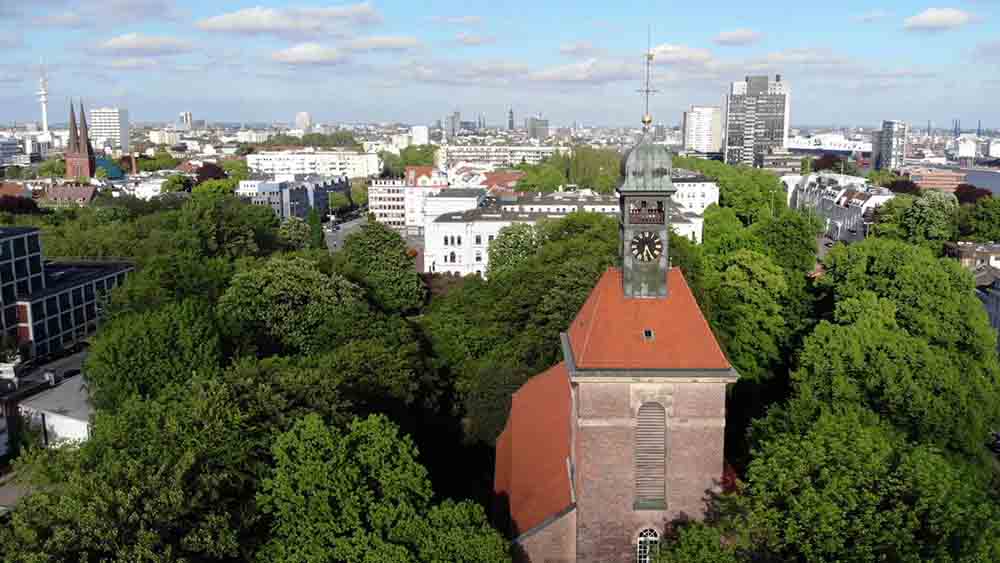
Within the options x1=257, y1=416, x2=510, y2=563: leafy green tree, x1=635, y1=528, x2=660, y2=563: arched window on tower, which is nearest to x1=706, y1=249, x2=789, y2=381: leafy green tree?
x1=635, y1=528, x2=660, y2=563: arched window on tower

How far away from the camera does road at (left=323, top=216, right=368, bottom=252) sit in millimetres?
115812

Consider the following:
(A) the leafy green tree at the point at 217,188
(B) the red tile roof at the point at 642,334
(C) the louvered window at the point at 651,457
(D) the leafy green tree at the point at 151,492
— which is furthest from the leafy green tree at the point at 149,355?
(A) the leafy green tree at the point at 217,188

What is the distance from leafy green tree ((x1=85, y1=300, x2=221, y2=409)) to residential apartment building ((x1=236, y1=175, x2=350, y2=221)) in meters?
84.5

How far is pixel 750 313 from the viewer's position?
4872cm

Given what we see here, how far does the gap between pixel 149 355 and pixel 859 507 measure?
32.1 metres

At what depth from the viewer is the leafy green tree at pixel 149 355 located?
39.8m

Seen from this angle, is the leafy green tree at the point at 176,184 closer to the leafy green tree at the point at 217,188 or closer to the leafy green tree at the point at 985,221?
the leafy green tree at the point at 217,188

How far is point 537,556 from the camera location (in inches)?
936

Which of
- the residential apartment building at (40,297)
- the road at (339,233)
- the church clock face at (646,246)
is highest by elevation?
the church clock face at (646,246)

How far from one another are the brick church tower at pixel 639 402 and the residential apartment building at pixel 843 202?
9190 centimetres

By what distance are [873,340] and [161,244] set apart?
58763 mm

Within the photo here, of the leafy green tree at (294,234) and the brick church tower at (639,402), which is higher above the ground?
the brick church tower at (639,402)

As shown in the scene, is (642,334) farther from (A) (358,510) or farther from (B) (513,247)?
(B) (513,247)

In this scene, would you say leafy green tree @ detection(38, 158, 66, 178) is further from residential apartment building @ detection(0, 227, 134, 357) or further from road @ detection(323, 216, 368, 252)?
residential apartment building @ detection(0, 227, 134, 357)
